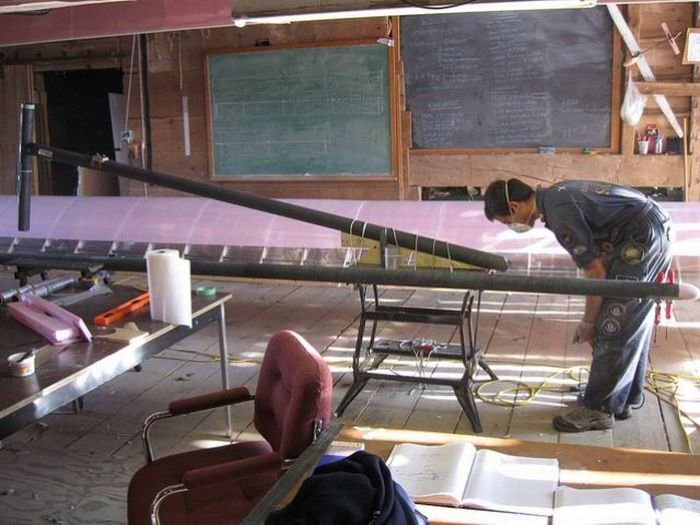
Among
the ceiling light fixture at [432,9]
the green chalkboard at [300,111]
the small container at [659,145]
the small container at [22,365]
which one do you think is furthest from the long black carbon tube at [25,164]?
the small container at [659,145]

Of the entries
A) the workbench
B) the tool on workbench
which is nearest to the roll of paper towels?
the workbench

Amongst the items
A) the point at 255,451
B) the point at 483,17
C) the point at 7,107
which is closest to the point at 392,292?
the point at 483,17

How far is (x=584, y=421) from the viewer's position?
12.1ft

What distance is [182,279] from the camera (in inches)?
118

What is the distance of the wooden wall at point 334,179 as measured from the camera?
21.1 feet

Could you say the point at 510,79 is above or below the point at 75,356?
above

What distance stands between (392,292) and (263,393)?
3958mm

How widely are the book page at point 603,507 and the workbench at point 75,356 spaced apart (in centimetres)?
149

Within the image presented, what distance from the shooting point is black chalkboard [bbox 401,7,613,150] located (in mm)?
6562

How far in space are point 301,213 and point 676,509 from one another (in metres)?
1.14

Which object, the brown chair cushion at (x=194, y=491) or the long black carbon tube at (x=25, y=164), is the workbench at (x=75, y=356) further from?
the long black carbon tube at (x=25, y=164)

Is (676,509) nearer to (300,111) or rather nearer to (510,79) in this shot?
(510,79)

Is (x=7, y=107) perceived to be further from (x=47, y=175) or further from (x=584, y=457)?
(x=584, y=457)

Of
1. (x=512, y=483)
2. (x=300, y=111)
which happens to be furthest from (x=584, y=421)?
(x=300, y=111)
